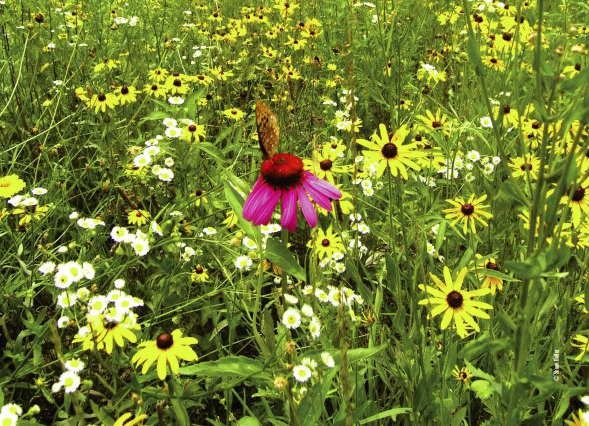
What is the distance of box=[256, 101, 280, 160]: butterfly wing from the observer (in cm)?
82

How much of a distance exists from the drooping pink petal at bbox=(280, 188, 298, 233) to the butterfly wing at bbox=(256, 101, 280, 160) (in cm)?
8

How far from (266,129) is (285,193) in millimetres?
131

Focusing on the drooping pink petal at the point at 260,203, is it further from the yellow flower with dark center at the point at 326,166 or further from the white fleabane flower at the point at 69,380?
the yellow flower with dark center at the point at 326,166

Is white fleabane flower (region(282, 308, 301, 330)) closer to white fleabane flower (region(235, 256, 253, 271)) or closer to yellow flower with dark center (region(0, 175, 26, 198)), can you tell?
white fleabane flower (region(235, 256, 253, 271))

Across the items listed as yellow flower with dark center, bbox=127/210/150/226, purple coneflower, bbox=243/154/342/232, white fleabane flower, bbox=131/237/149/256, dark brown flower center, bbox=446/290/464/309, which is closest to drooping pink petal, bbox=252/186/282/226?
purple coneflower, bbox=243/154/342/232

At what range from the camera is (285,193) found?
917mm

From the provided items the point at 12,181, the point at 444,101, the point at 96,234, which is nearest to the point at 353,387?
the point at 96,234

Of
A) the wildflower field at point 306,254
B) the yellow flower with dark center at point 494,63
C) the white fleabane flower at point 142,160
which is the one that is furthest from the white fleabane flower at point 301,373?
the yellow flower with dark center at point 494,63

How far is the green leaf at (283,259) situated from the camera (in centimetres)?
87

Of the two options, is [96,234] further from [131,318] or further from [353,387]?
[353,387]

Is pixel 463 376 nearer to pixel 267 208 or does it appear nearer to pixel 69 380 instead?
pixel 267 208

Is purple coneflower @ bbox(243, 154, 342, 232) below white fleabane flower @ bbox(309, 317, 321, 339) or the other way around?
the other way around

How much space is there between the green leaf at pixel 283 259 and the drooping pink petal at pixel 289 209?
38 millimetres

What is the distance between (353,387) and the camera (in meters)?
1.15
